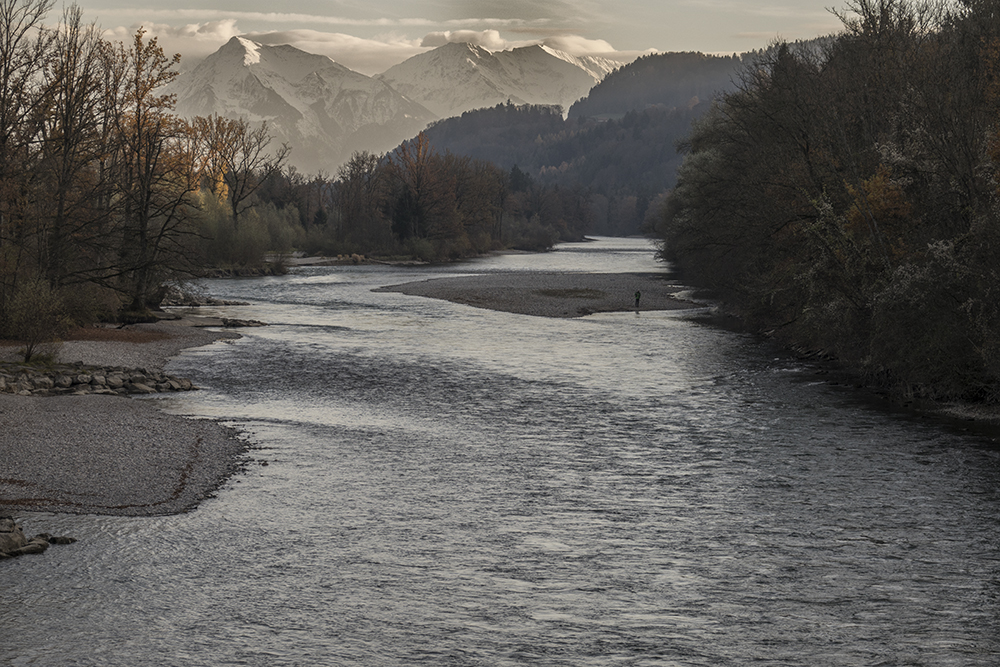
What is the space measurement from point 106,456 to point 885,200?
2946 cm

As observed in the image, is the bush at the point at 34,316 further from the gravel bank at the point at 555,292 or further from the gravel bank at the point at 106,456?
the gravel bank at the point at 555,292

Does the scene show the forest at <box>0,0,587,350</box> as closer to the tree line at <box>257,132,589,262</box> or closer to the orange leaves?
the orange leaves

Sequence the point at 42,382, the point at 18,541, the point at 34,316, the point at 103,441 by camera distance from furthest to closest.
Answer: the point at 34,316 → the point at 42,382 → the point at 103,441 → the point at 18,541

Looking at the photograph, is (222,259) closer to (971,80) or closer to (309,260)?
(309,260)

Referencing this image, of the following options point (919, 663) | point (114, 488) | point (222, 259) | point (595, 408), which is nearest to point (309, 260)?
point (222, 259)

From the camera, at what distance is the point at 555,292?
79.6 metres

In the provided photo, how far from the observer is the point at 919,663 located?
12.2m

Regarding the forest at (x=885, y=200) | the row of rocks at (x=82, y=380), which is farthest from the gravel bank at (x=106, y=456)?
the forest at (x=885, y=200)

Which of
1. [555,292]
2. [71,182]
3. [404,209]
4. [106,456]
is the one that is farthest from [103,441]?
[404,209]

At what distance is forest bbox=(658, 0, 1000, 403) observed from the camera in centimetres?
2942

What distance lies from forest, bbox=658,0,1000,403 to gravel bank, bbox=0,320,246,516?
75.9ft

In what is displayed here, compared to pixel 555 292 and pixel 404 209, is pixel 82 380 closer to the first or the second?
pixel 555 292

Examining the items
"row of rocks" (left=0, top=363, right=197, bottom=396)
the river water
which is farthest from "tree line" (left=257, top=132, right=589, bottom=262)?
the river water

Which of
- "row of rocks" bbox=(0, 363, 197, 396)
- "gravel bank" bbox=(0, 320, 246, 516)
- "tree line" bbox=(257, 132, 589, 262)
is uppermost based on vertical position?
"tree line" bbox=(257, 132, 589, 262)
